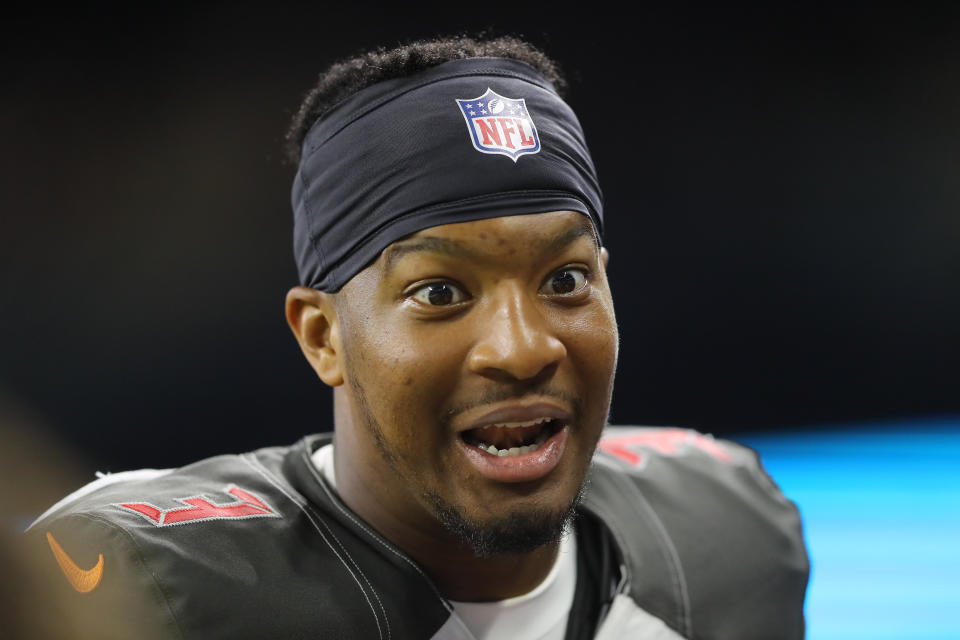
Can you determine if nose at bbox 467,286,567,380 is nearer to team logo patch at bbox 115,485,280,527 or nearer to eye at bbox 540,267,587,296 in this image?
eye at bbox 540,267,587,296

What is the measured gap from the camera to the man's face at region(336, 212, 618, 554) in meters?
1.52

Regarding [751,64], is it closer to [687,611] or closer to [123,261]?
→ [123,261]

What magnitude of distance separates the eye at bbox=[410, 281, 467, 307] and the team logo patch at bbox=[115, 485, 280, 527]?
0.43m

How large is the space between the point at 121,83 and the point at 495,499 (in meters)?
2.35

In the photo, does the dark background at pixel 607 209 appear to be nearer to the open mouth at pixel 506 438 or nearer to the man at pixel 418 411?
the man at pixel 418 411

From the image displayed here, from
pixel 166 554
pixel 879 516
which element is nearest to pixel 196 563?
pixel 166 554

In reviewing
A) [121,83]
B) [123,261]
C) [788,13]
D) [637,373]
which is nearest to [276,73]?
[121,83]

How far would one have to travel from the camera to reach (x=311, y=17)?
3.70 metres

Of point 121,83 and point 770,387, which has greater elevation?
point 121,83

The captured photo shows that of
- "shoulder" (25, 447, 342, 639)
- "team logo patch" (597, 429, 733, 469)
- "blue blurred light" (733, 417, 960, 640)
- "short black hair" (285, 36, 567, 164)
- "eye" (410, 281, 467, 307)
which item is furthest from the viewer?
"blue blurred light" (733, 417, 960, 640)

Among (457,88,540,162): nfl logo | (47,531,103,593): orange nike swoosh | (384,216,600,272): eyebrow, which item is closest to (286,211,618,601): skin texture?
(384,216,600,272): eyebrow

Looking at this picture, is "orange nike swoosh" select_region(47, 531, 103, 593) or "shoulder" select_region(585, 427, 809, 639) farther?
"shoulder" select_region(585, 427, 809, 639)

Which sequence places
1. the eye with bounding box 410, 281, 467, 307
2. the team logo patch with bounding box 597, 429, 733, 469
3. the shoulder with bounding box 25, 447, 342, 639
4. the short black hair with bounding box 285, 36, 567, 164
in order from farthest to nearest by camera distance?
the team logo patch with bounding box 597, 429, 733, 469 < the short black hair with bounding box 285, 36, 567, 164 < the eye with bounding box 410, 281, 467, 307 < the shoulder with bounding box 25, 447, 342, 639

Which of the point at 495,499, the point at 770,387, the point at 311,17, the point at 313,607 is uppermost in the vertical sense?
the point at 311,17
